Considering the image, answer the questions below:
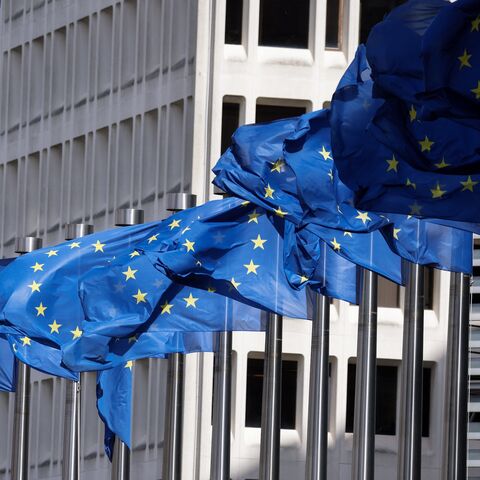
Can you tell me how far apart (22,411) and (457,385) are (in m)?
21.3

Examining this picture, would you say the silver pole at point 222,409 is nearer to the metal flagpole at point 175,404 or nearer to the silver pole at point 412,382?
the metal flagpole at point 175,404

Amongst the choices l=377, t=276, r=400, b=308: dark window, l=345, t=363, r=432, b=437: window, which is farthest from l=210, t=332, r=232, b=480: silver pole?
l=377, t=276, r=400, b=308: dark window

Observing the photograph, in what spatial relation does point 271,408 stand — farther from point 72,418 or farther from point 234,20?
point 234,20

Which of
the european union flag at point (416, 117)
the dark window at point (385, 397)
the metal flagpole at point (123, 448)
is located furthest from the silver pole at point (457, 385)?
the dark window at point (385, 397)

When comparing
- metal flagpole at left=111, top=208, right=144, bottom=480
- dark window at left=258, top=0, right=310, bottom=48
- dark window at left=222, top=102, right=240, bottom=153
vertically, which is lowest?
metal flagpole at left=111, top=208, right=144, bottom=480

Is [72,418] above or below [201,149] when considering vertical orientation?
below

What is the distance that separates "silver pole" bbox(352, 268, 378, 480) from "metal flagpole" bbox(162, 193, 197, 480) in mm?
6663

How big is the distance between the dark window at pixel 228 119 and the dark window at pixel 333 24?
3.11 m

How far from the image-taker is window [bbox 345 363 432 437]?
77.1 metres

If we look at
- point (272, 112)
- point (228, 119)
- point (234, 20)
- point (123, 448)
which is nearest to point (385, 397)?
point (272, 112)

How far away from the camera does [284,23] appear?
7794cm

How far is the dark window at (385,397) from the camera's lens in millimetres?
77000

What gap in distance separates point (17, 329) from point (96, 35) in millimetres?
26301

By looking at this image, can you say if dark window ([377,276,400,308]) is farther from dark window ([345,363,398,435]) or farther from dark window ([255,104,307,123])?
dark window ([255,104,307,123])
